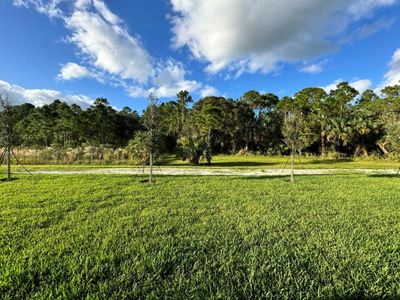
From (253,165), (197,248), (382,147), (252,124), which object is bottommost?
(197,248)

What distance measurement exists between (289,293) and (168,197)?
4.65 meters

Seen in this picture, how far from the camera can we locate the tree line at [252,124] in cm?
2831

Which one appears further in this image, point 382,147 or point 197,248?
point 382,147

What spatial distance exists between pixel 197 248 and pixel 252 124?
120ft

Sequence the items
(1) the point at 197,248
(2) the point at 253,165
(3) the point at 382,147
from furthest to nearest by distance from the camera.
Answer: (3) the point at 382,147
(2) the point at 253,165
(1) the point at 197,248

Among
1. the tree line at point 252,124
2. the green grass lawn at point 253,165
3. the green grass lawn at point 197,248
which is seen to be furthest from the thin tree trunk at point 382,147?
the green grass lawn at point 197,248

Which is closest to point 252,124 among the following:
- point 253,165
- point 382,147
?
point 382,147

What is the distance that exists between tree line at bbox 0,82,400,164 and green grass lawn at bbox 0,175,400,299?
14526mm

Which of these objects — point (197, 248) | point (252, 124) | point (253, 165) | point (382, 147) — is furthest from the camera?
point (252, 124)

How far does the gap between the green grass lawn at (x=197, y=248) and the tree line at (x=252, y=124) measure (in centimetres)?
1453

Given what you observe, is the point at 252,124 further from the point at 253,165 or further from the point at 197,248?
the point at 197,248

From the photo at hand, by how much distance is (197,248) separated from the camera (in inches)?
130

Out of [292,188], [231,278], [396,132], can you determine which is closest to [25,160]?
[292,188]

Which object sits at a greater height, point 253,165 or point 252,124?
point 252,124
